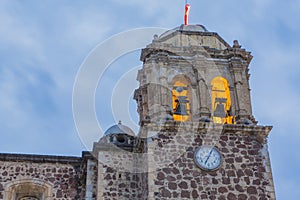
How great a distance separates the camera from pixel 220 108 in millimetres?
18734

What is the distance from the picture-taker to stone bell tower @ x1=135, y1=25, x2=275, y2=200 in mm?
16609

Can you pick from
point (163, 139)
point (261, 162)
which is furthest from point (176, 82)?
point (261, 162)

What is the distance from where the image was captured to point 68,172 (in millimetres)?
18328

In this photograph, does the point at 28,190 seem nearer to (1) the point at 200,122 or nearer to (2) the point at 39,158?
(2) the point at 39,158

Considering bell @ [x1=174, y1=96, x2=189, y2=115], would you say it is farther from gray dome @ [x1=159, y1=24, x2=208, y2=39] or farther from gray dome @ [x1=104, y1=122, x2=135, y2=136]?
gray dome @ [x1=159, y1=24, x2=208, y2=39]

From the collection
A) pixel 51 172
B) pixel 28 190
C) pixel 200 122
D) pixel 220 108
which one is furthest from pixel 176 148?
pixel 28 190

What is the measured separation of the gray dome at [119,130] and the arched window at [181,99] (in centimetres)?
186

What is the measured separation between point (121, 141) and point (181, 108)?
221 centimetres

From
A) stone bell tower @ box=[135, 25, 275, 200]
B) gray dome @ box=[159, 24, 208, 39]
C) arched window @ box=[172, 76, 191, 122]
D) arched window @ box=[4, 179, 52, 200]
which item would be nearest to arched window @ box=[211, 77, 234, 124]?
stone bell tower @ box=[135, 25, 275, 200]

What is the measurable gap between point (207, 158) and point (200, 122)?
1.10 m

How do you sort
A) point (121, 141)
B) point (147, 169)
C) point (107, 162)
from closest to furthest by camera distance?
1. point (147, 169)
2. point (107, 162)
3. point (121, 141)

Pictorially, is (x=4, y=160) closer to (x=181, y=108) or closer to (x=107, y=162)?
(x=107, y=162)

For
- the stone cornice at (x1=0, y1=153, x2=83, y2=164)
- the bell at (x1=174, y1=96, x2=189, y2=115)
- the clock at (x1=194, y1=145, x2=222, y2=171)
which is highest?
the bell at (x1=174, y1=96, x2=189, y2=115)

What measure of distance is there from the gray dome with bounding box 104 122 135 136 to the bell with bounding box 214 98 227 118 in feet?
9.38
